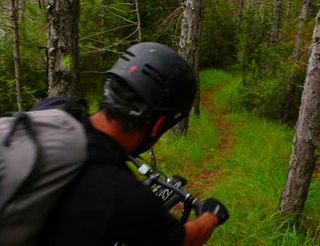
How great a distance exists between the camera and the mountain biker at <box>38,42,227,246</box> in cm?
166

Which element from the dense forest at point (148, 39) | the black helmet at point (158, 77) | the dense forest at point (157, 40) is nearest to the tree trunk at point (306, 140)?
the dense forest at point (148, 39)

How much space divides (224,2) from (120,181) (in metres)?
22.7

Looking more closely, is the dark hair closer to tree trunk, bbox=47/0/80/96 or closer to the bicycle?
the bicycle

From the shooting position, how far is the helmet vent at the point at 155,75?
196cm

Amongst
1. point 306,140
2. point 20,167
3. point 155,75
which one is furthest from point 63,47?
point 20,167

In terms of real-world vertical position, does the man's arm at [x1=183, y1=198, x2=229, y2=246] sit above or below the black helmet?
below

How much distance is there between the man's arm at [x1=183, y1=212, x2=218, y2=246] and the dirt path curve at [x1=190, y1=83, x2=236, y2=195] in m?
4.33

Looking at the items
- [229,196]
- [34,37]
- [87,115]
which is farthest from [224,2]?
[87,115]

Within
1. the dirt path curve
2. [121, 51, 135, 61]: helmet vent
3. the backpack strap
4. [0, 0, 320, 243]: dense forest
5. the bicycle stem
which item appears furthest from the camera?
the dirt path curve

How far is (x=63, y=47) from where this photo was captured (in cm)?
500

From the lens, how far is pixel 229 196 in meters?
5.77

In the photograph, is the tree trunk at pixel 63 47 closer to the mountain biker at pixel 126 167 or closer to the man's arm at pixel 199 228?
the mountain biker at pixel 126 167

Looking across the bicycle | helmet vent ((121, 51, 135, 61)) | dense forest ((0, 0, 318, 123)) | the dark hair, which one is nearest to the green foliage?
dense forest ((0, 0, 318, 123))

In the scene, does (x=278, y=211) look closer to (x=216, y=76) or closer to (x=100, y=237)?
(x=100, y=237)
